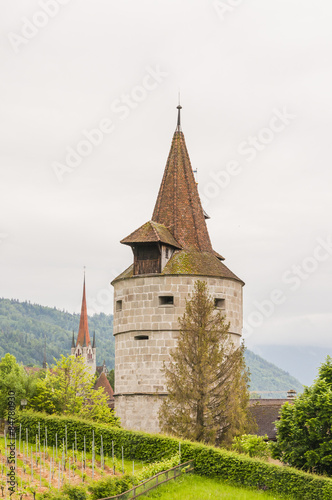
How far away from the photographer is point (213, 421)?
129 ft

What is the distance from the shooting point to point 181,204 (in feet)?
155

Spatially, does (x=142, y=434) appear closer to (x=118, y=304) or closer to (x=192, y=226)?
(x=118, y=304)

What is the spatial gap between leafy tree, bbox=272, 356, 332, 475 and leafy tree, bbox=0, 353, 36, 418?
16.4 meters

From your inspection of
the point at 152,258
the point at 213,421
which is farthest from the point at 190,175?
the point at 213,421

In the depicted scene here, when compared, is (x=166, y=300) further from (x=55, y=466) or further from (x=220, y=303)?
(x=55, y=466)

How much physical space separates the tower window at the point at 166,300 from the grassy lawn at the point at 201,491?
1159cm

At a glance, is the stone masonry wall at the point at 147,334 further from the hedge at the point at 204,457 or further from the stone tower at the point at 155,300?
the hedge at the point at 204,457

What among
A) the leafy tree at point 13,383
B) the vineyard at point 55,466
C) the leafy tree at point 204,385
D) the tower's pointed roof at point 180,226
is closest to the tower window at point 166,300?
the tower's pointed roof at point 180,226

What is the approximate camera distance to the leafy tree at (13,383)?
150ft

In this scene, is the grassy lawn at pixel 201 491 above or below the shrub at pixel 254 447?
below

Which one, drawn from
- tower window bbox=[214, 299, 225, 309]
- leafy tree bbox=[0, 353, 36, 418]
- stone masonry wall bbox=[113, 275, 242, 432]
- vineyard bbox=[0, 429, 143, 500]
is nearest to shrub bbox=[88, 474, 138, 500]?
vineyard bbox=[0, 429, 143, 500]

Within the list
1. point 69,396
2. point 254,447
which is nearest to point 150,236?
point 69,396

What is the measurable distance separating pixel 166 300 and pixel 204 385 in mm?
6023

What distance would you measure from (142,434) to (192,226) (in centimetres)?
1387
